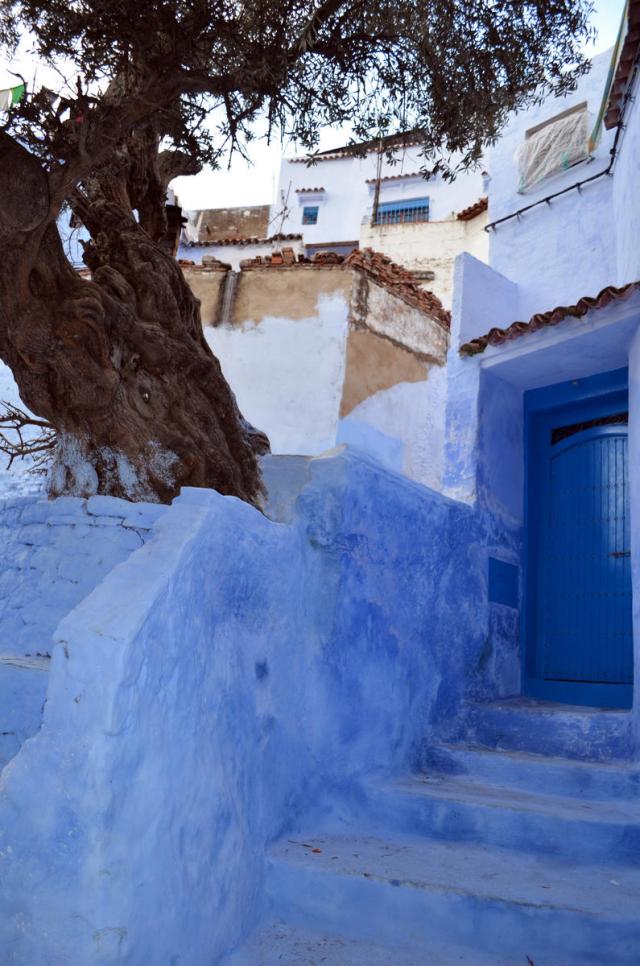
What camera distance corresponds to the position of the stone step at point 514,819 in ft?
14.6

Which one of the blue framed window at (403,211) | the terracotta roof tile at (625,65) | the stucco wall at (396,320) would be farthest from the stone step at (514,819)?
the blue framed window at (403,211)

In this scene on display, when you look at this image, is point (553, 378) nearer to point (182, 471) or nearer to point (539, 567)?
point (539, 567)

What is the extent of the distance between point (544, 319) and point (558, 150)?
5520 mm

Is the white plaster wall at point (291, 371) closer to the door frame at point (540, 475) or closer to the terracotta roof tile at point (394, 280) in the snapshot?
the terracotta roof tile at point (394, 280)

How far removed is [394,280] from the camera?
1477cm

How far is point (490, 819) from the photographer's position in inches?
183

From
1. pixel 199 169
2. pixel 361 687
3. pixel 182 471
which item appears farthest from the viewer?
pixel 199 169

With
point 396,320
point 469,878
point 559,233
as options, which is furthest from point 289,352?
point 469,878

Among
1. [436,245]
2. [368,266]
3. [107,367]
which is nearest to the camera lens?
[107,367]

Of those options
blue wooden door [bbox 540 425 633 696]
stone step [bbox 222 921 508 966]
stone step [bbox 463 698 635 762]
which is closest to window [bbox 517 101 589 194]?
blue wooden door [bbox 540 425 633 696]

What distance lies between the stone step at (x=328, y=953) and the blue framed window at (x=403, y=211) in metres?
23.8

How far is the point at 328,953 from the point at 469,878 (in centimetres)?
79

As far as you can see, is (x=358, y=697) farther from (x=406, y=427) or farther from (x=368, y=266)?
(x=368, y=266)

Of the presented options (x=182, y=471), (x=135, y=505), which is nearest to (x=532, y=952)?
(x=135, y=505)
